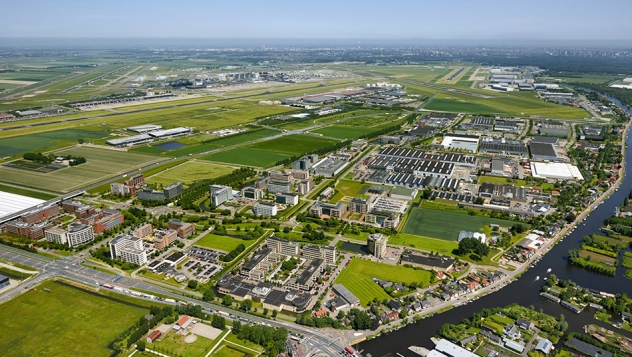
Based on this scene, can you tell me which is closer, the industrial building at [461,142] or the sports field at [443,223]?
the sports field at [443,223]

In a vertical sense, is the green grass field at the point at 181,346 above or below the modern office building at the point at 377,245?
below

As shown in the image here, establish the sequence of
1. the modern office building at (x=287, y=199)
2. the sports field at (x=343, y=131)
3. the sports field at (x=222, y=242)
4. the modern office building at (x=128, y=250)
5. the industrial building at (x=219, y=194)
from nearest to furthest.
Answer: the modern office building at (x=128, y=250), the sports field at (x=222, y=242), the industrial building at (x=219, y=194), the modern office building at (x=287, y=199), the sports field at (x=343, y=131)

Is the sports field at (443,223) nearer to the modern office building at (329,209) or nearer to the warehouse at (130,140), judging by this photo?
the modern office building at (329,209)

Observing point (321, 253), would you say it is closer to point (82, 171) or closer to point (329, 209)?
point (329, 209)

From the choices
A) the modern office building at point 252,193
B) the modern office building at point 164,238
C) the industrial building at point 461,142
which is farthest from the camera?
the industrial building at point 461,142

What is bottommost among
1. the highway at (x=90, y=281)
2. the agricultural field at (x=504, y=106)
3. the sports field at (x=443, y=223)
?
the highway at (x=90, y=281)

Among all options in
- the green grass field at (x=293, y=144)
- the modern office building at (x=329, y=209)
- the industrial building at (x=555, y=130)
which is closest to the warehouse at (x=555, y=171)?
the industrial building at (x=555, y=130)
